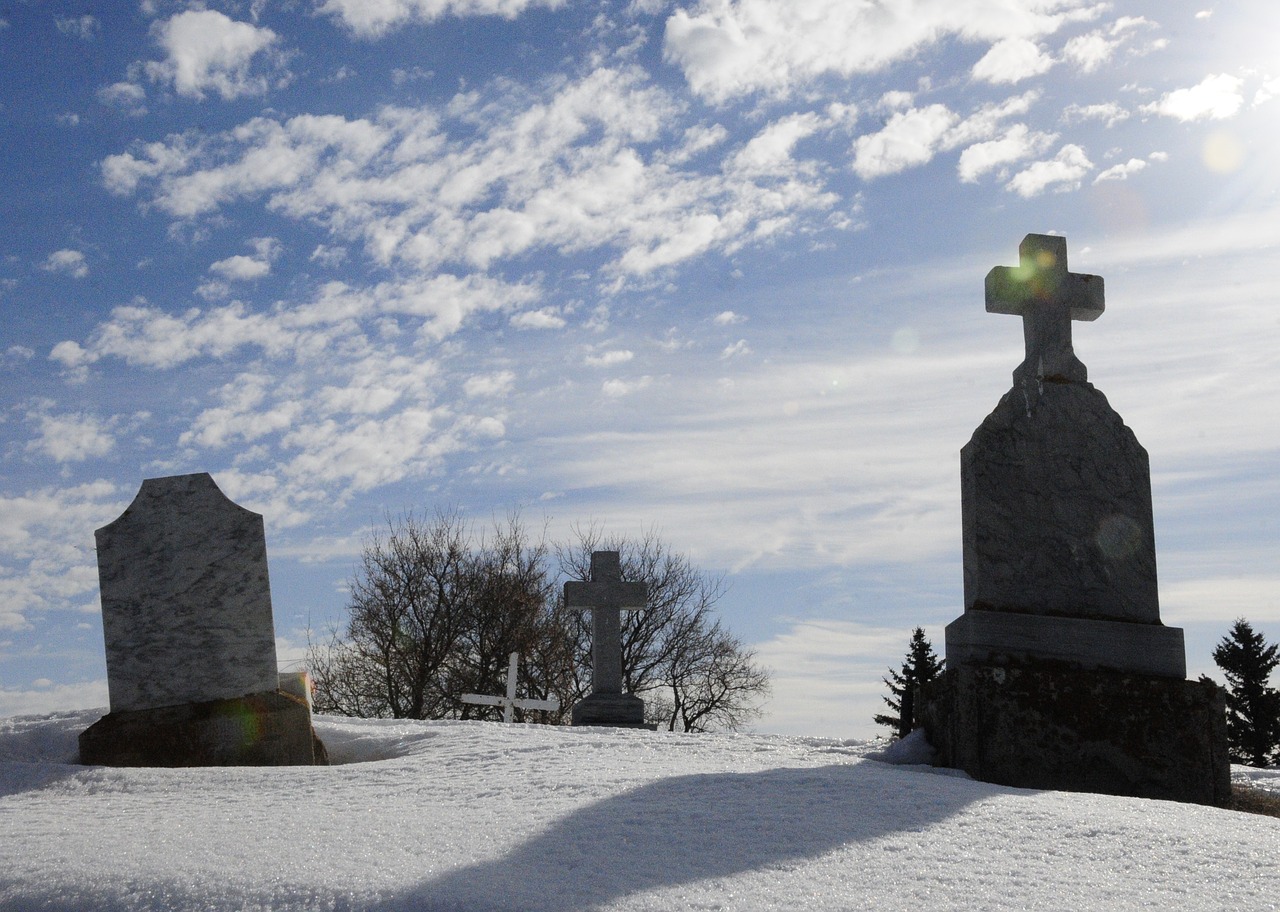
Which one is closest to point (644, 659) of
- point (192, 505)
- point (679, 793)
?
point (192, 505)

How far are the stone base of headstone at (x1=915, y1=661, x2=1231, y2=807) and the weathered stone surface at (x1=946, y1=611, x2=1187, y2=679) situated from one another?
0.28 feet

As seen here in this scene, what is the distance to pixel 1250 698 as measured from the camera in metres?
25.3

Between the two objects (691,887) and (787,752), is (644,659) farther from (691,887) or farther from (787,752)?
(691,887)

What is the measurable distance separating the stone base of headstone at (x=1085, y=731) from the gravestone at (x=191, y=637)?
3.92 meters

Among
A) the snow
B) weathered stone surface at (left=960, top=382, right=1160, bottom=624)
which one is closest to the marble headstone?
weathered stone surface at (left=960, top=382, right=1160, bottom=624)

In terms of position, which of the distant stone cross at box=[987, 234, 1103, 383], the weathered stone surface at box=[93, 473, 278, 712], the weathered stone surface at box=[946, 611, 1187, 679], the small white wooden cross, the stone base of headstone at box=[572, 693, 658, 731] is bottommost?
the small white wooden cross

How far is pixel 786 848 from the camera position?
365 cm

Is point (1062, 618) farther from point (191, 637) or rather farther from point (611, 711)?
point (611, 711)

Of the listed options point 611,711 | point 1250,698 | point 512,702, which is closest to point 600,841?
point 611,711

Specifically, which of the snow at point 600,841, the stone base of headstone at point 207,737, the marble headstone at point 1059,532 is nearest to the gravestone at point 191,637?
the stone base of headstone at point 207,737

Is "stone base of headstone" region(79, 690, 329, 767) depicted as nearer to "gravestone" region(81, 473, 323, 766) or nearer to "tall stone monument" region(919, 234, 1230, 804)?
"gravestone" region(81, 473, 323, 766)

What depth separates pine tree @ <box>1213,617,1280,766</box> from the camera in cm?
2455

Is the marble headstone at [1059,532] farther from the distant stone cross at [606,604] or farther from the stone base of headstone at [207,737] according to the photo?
the distant stone cross at [606,604]

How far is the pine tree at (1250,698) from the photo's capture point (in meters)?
24.5
